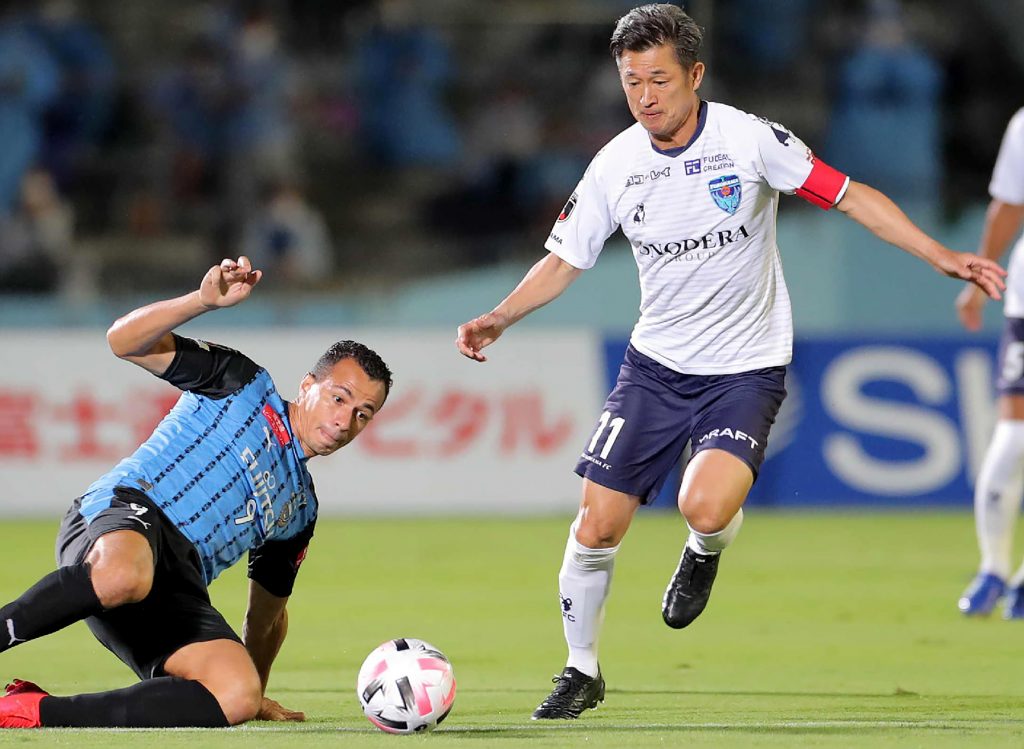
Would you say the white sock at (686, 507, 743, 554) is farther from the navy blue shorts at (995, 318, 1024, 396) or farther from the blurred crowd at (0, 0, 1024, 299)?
the blurred crowd at (0, 0, 1024, 299)

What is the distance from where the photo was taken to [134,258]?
13414 millimetres

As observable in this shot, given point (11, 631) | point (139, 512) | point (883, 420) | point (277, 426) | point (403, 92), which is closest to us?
point (11, 631)

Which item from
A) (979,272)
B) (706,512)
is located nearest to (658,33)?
(979,272)

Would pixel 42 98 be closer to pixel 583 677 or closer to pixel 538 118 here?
pixel 538 118

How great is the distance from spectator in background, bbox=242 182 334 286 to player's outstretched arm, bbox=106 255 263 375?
26.7ft

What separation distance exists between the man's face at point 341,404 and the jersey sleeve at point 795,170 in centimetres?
155

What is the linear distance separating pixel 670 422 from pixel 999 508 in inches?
116

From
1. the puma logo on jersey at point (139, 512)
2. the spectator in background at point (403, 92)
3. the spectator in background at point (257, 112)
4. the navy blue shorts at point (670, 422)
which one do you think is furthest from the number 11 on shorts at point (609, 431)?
the spectator in background at point (403, 92)

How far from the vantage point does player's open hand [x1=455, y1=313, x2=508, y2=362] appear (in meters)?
5.85

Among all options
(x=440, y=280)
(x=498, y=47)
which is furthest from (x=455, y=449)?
(x=498, y=47)

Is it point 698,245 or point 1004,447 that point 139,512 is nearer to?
point 698,245

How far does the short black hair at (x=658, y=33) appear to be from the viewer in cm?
571

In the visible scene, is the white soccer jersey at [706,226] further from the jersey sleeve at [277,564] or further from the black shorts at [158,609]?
the black shorts at [158,609]

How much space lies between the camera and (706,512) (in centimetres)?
579
